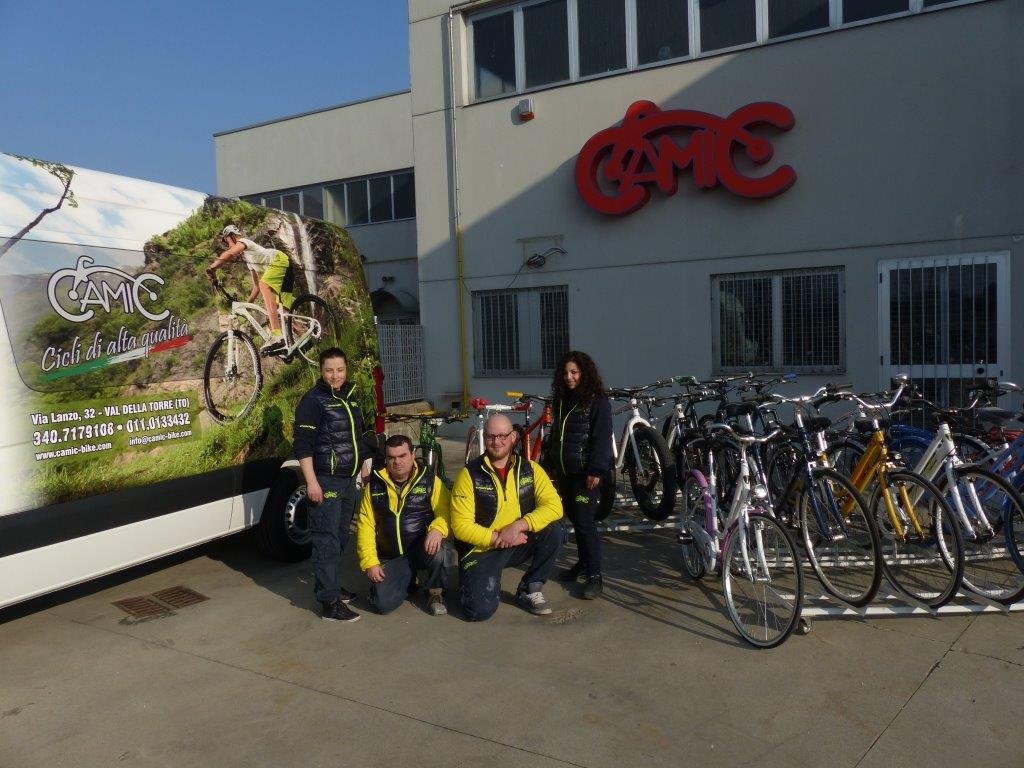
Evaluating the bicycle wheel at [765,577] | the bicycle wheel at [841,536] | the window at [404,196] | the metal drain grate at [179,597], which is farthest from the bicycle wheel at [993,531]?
the window at [404,196]

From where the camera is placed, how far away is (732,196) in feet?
33.6

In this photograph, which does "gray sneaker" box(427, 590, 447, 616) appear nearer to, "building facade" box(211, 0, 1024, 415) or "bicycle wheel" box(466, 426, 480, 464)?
"bicycle wheel" box(466, 426, 480, 464)

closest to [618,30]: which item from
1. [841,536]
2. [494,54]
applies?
[494,54]

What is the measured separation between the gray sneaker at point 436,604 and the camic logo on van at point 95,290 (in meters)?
2.37

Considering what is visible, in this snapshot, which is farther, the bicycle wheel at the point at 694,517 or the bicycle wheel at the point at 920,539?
the bicycle wheel at the point at 694,517

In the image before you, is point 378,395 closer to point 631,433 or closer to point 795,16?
point 631,433

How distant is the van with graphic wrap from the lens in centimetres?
421

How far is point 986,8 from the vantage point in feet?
29.4

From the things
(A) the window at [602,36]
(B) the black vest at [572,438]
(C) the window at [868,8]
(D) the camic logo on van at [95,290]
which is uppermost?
(A) the window at [602,36]

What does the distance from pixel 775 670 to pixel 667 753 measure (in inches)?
37.9

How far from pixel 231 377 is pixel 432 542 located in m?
1.81

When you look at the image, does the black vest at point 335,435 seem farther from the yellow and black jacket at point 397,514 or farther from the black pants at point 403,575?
the black pants at point 403,575

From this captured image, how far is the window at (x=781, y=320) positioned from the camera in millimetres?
9914

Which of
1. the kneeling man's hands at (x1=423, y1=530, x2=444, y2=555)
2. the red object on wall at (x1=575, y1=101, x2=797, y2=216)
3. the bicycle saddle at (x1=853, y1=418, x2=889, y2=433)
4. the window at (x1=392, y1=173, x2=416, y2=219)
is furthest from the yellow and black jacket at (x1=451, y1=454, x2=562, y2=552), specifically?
the window at (x1=392, y1=173, x2=416, y2=219)
